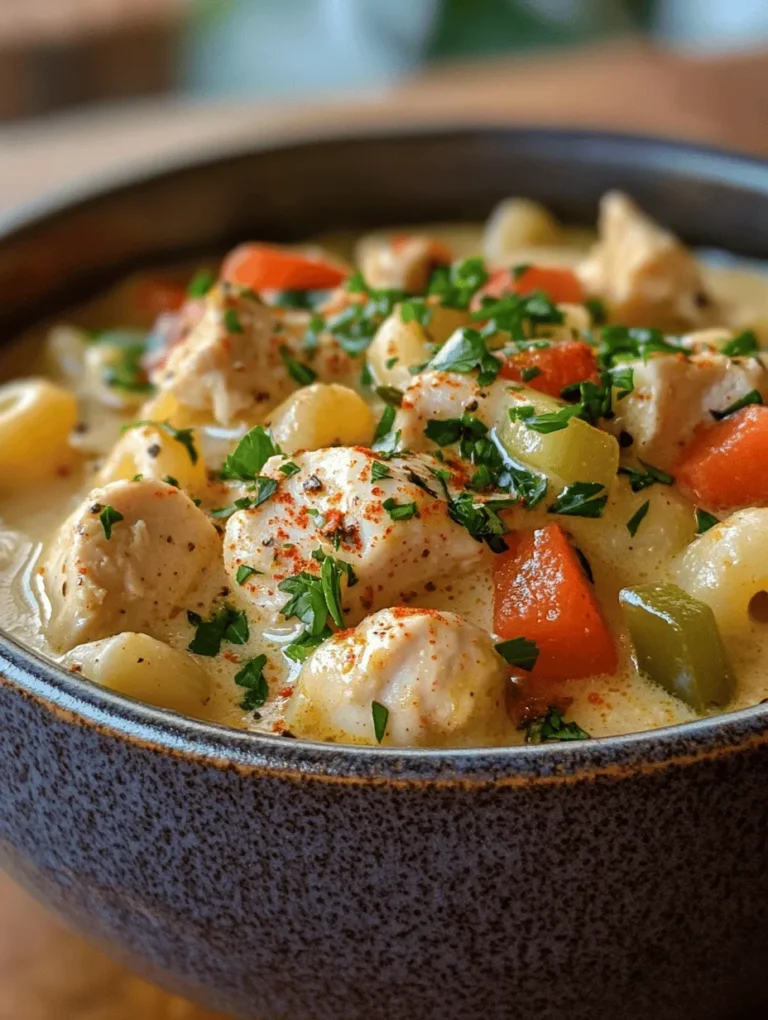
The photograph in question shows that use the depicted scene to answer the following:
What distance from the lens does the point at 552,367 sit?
187 cm

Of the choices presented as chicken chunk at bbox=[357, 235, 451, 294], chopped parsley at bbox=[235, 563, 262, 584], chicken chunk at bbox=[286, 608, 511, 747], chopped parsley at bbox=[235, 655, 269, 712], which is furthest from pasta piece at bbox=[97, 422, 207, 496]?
chicken chunk at bbox=[357, 235, 451, 294]

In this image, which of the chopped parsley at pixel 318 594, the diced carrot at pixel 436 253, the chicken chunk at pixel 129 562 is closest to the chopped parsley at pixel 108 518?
the chicken chunk at pixel 129 562

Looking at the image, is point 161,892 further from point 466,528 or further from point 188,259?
point 188,259

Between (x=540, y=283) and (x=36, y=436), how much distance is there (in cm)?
95

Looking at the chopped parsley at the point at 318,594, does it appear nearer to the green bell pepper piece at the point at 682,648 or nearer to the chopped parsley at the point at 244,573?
the chopped parsley at the point at 244,573

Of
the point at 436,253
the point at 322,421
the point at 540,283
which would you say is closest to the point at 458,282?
the point at 540,283

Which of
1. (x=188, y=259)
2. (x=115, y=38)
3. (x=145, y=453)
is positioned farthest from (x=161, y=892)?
(x=115, y=38)

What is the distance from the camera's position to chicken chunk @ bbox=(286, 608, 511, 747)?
148 cm

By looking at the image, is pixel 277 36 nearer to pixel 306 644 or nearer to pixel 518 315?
pixel 518 315

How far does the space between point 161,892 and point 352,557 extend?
Answer: 18.6 inches

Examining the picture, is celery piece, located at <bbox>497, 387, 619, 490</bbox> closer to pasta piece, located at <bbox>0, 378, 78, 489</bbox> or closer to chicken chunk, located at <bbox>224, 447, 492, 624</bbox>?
chicken chunk, located at <bbox>224, 447, 492, 624</bbox>

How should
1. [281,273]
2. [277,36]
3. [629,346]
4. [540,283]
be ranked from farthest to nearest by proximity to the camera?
[277,36]
[281,273]
[540,283]
[629,346]

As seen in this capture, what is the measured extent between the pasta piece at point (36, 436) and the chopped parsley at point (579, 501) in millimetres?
890

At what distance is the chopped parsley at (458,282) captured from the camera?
7.07ft
